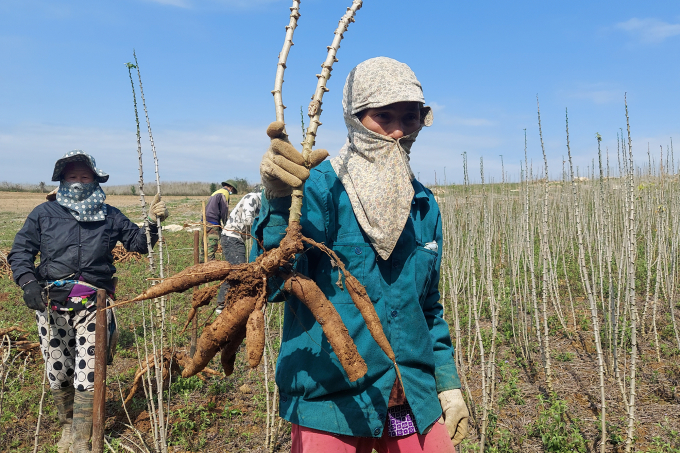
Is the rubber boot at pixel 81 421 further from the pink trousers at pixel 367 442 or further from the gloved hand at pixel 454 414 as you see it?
the gloved hand at pixel 454 414

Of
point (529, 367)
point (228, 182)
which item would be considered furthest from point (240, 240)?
point (529, 367)

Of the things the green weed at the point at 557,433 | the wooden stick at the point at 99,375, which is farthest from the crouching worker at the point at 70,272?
the green weed at the point at 557,433

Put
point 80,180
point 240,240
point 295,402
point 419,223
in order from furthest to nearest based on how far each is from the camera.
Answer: point 240,240, point 80,180, point 419,223, point 295,402

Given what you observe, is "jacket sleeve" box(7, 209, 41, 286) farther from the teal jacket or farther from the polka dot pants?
the teal jacket

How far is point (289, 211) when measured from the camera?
115cm

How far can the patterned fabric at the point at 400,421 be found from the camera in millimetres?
1175

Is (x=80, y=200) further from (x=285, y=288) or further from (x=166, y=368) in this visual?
(x=285, y=288)

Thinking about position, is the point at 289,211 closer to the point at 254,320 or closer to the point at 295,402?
the point at 254,320

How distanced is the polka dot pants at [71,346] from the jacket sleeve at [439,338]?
1892mm

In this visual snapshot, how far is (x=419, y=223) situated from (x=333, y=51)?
57 centimetres

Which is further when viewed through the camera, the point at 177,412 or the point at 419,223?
the point at 177,412

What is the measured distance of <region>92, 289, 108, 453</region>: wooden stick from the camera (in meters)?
1.77

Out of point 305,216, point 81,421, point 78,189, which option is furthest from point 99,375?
point 305,216

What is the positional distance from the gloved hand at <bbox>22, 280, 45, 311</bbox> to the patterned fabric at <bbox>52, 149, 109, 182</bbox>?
63 cm
